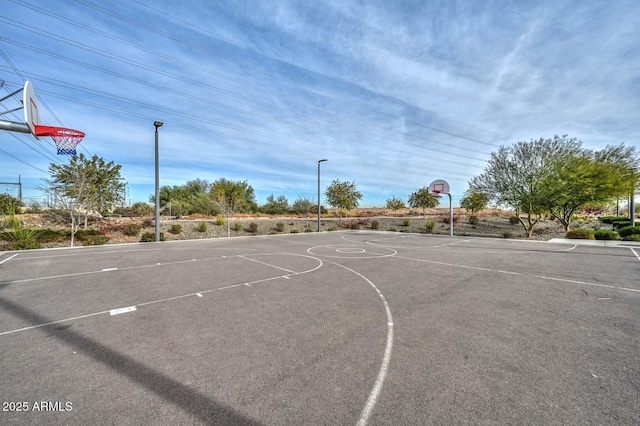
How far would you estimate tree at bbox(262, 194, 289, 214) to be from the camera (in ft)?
170

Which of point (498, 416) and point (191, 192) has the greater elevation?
point (191, 192)

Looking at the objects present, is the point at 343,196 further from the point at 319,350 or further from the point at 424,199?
the point at 319,350

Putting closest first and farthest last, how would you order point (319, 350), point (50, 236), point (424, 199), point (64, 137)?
point (319, 350) < point (64, 137) < point (50, 236) < point (424, 199)

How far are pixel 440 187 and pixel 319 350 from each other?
77.7 feet

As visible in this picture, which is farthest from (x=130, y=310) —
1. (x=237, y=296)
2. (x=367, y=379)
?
(x=367, y=379)

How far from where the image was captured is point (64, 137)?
1112cm

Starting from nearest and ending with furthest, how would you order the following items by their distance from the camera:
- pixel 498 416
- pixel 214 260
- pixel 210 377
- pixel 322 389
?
pixel 498 416, pixel 322 389, pixel 210 377, pixel 214 260

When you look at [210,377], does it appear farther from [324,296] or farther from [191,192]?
[191,192]

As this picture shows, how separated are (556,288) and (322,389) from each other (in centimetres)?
696

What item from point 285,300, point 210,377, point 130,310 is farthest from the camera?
point 285,300

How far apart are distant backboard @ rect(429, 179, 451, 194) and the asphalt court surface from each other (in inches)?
661

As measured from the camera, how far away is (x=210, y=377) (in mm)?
2898

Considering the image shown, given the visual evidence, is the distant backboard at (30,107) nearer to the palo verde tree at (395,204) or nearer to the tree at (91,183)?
the tree at (91,183)

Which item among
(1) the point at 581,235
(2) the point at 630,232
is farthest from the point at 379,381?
(2) the point at 630,232
